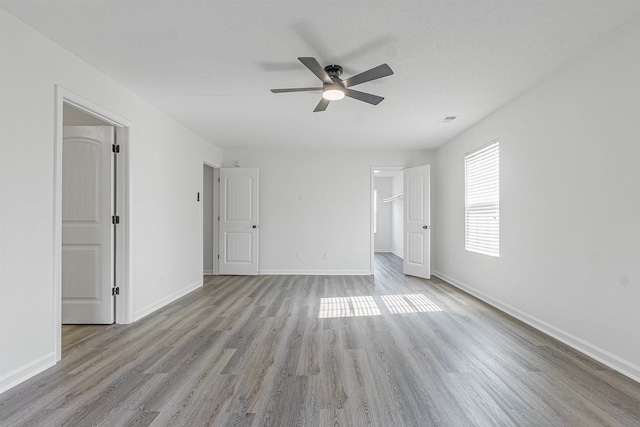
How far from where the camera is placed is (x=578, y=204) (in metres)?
2.65

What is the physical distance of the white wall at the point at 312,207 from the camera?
616cm

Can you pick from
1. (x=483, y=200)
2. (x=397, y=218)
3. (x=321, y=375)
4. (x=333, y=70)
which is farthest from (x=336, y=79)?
(x=397, y=218)

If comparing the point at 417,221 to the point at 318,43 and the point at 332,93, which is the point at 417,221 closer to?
the point at 332,93

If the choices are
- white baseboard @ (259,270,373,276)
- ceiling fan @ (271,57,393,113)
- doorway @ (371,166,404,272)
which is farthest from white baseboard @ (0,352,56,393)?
doorway @ (371,166,404,272)

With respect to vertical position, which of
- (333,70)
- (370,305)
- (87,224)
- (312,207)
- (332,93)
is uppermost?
(333,70)

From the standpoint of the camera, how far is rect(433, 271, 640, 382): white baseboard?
2180 mm

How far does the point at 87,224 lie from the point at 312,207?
3714 mm

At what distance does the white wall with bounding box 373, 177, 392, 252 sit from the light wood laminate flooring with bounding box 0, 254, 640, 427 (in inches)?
259

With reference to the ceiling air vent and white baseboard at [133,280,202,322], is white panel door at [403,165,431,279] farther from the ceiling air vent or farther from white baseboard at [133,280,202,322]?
white baseboard at [133,280,202,322]

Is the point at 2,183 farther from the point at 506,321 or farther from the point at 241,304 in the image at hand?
the point at 506,321

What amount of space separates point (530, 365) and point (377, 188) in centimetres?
835

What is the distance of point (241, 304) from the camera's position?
4035 mm

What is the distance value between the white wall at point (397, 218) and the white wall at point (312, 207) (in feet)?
10.3

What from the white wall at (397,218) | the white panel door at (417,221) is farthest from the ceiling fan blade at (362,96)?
the white wall at (397,218)
